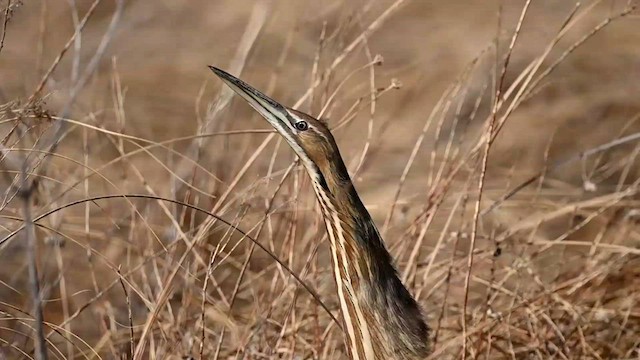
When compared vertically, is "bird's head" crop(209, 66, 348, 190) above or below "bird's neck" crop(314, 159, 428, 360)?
above

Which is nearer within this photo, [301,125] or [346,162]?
[301,125]

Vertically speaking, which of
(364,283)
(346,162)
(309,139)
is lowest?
(364,283)

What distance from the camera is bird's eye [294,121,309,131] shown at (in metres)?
1.53

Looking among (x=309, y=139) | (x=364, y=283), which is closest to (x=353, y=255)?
(x=364, y=283)

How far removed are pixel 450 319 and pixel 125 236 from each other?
3.79 feet

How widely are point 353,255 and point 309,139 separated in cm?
16

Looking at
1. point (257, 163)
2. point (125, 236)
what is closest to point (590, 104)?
point (257, 163)

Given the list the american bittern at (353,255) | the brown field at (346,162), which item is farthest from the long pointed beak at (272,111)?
the brown field at (346,162)

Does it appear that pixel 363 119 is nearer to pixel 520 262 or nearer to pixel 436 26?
pixel 436 26

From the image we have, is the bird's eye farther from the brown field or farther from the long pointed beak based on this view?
the brown field

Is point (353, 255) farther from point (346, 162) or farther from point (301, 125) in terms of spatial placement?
point (346, 162)

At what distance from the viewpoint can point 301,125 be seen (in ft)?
5.03

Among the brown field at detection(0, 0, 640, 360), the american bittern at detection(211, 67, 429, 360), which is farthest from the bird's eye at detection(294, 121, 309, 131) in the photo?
the brown field at detection(0, 0, 640, 360)

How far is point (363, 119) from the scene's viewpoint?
3982 millimetres
